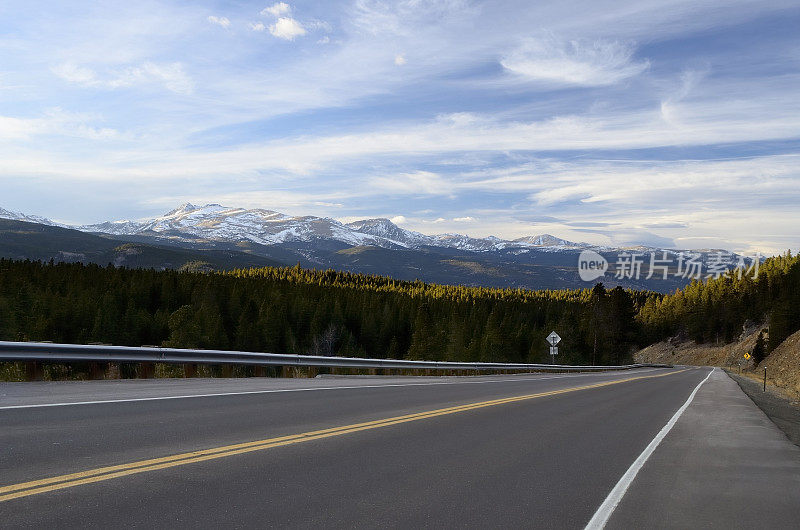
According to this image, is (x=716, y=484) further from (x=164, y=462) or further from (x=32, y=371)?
(x=32, y=371)

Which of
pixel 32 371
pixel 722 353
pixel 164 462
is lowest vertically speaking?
pixel 722 353

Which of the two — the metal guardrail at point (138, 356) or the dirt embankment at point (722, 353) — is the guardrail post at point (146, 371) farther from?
the dirt embankment at point (722, 353)

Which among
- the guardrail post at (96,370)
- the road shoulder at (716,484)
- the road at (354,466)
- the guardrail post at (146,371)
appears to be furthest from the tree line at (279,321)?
the road shoulder at (716,484)

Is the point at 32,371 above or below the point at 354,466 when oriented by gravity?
below

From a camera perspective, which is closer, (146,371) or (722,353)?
(146,371)

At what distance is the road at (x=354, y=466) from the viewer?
5.01m

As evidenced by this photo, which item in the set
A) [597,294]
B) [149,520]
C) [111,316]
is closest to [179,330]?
[111,316]

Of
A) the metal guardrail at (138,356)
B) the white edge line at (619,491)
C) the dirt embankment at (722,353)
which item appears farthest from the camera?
the dirt embankment at (722,353)

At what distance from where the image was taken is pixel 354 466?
669 cm

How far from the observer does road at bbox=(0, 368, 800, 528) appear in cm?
501

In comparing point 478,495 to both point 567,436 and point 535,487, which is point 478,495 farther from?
point 567,436

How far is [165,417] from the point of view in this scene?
29.3 feet

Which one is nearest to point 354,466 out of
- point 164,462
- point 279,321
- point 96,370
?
point 164,462

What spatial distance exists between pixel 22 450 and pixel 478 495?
4.67 meters
